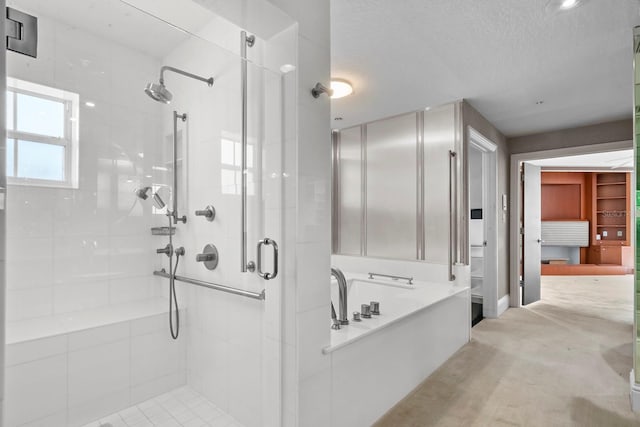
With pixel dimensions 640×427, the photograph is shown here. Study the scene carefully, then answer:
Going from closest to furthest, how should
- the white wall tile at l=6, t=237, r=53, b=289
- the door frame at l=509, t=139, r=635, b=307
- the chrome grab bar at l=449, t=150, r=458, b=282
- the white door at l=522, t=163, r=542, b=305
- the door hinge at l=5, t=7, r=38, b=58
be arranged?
the door hinge at l=5, t=7, r=38, b=58, the white wall tile at l=6, t=237, r=53, b=289, the chrome grab bar at l=449, t=150, r=458, b=282, the door frame at l=509, t=139, r=635, b=307, the white door at l=522, t=163, r=542, b=305

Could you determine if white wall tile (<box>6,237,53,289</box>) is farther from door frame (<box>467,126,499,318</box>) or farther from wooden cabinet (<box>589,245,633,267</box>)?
wooden cabinet (<box>589,245,633,267</box>)

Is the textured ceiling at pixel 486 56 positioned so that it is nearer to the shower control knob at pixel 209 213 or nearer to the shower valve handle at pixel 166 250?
the shower control knob at pixel 209 213

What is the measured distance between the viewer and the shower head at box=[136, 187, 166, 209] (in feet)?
5.48

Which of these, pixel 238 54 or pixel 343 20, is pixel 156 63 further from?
pixel 343 20

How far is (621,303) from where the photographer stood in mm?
4816

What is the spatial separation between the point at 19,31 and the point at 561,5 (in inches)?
97.2

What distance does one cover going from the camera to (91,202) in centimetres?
155

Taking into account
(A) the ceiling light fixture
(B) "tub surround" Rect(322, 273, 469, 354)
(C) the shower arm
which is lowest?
(B) "tub surround" Rect(322, 273, 469, 354)

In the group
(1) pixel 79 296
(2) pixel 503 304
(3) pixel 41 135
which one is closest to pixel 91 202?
(3) pixel 41 135

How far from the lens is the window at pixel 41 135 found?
1.22 m

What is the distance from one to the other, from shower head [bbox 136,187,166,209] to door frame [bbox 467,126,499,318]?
3.82 m

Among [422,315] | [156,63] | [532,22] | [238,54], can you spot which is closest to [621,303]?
[422,315]

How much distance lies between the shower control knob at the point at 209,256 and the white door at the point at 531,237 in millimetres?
4710

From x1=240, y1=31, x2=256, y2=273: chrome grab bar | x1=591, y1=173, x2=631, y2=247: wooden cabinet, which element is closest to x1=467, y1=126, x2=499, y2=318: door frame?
x1=240, y1=31, x2=256, y2=273: chrome grab bar
